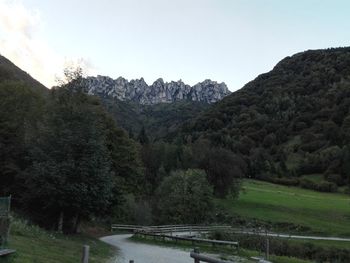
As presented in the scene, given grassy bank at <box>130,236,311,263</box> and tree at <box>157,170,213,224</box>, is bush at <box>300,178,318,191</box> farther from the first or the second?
grassy bank at <box>130,236,311,263</box>

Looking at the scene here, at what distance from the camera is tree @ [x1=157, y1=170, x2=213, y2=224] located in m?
72.1

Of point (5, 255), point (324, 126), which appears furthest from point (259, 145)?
point (5, 255)

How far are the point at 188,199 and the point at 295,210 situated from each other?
18.4 meters

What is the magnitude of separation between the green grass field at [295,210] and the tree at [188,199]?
7509 mm

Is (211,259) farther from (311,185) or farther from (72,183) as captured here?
(311,185)

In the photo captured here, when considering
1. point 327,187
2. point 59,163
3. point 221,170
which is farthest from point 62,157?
point 327,187

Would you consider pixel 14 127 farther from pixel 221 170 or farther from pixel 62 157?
pixel 221 170

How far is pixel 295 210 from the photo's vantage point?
7938cm

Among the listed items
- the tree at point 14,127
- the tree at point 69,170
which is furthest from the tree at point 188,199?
the tree at point 69,170

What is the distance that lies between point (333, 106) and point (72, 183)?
15342 centimetres

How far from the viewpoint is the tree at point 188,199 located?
237 ft

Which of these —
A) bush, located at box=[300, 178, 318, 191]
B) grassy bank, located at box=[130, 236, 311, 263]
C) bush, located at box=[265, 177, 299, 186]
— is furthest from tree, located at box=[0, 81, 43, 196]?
bush, located at box=[265, 177, 299, 186]

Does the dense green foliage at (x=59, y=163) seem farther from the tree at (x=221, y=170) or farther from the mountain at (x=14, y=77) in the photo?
the tree at (x=221, y=170)

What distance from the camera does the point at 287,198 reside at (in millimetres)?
92938
